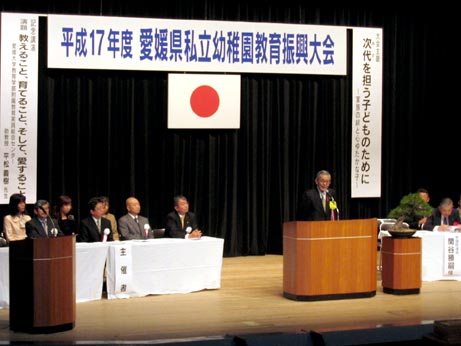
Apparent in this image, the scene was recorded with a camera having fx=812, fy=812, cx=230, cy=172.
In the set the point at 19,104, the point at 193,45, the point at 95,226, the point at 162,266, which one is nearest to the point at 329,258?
the point at 162,266

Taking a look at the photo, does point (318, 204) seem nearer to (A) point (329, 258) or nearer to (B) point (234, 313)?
(A) point (329, 258)

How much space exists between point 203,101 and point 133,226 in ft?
8.57

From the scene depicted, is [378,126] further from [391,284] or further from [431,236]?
[391,284]

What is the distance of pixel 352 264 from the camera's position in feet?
22.5

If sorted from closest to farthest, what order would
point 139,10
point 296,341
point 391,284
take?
point 296,341
point 391,284
point 139,10

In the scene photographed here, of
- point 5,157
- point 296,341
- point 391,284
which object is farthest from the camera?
point 5,157

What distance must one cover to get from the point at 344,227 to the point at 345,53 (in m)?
3.95

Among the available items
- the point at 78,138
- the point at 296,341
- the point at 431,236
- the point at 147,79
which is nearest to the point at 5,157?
the point at 78,138

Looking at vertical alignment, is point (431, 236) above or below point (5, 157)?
below

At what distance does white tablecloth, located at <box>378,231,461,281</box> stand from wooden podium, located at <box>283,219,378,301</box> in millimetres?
1169

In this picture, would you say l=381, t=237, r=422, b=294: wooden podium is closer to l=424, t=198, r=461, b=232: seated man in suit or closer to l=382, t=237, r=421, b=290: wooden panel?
l=382, t=237, r=421, b=290: wooden panel

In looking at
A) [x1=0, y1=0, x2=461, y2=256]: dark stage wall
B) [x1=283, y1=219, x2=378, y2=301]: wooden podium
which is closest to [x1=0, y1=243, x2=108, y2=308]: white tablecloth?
[x1=283, y1=219, x2=378, y2=301]: wooden podium

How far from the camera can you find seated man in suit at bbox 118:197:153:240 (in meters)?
7.54

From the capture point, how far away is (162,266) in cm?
711
